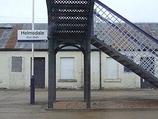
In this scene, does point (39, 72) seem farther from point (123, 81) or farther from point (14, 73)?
point (123, 81)

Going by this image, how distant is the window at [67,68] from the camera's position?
75.5 feet

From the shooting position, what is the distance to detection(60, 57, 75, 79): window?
2302 cm

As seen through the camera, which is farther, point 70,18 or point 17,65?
point 17,65

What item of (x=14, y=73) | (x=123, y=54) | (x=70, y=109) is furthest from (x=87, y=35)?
(x=14, y=73)

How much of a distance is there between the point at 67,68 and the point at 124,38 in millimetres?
10911

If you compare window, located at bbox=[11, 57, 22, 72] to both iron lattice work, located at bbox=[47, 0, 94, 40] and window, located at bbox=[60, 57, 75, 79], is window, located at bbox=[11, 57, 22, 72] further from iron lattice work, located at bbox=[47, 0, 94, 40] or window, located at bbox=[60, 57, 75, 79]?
iron lattice work, located at bbox=[47, 0, 94, 40]

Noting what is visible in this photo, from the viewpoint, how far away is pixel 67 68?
907 inches

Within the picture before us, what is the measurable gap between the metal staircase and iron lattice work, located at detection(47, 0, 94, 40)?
0.86 m

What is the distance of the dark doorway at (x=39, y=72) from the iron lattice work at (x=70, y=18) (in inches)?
460

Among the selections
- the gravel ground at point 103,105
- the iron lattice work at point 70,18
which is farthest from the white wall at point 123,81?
the iron lattice work at point 70,18

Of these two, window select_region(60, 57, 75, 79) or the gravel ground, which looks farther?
window select_region(60, 57, 75, 79)

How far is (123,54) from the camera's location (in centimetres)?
1272

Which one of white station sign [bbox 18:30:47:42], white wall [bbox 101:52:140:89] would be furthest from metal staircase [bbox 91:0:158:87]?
white wall [bbox 101:52:140:89]

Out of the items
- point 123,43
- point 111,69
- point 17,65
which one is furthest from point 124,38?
point 17,65
